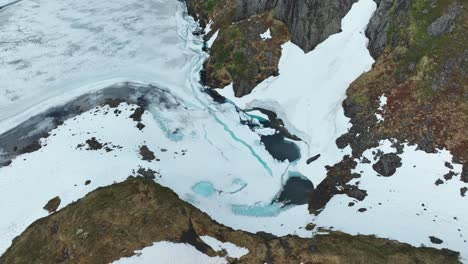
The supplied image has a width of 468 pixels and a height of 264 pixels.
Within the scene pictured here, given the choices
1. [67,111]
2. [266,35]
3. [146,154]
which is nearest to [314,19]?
[266,35]

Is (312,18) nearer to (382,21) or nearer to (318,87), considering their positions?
(382,21)

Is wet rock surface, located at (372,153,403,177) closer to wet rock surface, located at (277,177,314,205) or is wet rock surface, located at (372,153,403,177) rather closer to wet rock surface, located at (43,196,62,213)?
wet rock surface, located at (277,177,314,205)

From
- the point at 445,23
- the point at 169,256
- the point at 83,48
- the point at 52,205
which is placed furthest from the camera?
the point at 83,48

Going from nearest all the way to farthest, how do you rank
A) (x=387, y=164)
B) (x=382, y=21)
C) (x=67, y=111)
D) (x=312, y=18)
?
(x=387, y=164) < (x=382, y=21) < (x=67, y=111) < (x=312, y=18)

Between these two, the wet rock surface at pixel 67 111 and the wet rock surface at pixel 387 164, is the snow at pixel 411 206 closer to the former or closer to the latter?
the wet rock surface at pixel 387 164

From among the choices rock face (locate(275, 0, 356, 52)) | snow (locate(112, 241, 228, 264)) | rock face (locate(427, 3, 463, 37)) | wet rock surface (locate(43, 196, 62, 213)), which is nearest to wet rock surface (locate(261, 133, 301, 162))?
rock face (locate(275, 0, 356, 52))
